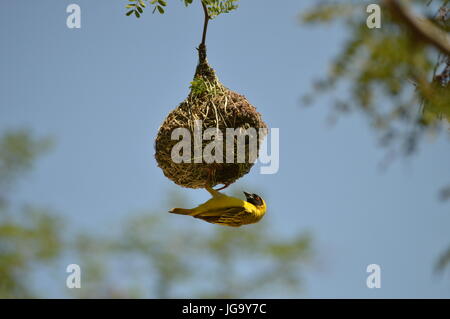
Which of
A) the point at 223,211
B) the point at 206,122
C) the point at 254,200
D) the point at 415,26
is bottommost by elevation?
the point at 415,26

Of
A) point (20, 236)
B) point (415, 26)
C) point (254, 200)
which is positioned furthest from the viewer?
point (20, 236)

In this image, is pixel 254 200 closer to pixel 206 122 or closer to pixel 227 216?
pixel 227 216

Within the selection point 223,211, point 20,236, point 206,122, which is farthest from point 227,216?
point 20,236

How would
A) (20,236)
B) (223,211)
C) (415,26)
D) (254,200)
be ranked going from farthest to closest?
(20,236) → (254,200) → (223,211) → (415,26)

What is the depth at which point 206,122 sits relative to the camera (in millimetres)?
3330

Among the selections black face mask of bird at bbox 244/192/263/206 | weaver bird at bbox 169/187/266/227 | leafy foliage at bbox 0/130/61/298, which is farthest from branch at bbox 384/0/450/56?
leafy foliage at bbox 0/130/61/298

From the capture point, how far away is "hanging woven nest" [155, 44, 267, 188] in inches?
131

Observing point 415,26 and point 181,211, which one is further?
point 181,211

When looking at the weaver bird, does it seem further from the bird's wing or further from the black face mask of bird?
the black face mask of bird
